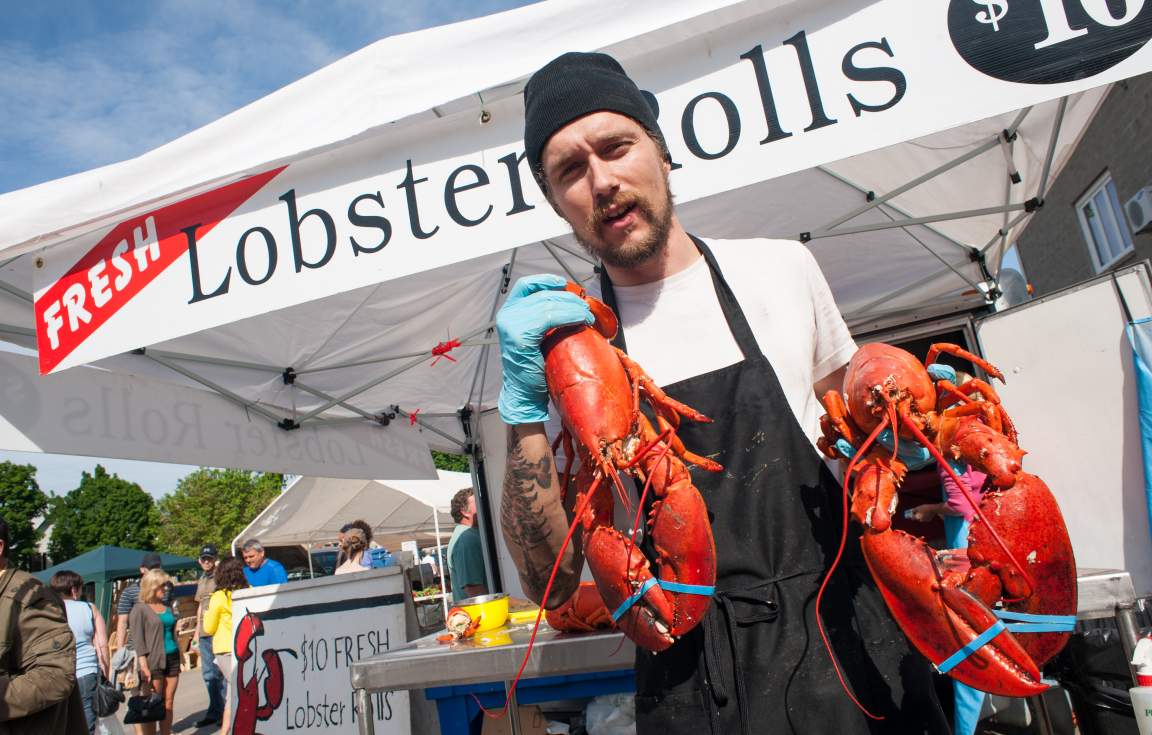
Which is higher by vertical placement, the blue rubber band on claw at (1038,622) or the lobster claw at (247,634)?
the blue rubber band on claw at (1038,622)

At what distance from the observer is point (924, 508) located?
411cm

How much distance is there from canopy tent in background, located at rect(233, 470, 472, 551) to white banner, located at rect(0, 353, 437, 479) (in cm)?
734

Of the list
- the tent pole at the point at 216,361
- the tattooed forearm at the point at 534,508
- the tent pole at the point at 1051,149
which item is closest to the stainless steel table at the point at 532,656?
the tattooed forearm at the point at 534,508

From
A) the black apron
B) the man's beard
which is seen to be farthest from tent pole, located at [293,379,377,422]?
the black apron

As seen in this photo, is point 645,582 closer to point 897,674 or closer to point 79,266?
point 897,674

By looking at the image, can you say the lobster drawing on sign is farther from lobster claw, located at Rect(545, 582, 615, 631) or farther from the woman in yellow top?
lobster claw, located at Rect(545, 582, 615, 631)

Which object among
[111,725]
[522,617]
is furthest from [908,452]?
[111,725]

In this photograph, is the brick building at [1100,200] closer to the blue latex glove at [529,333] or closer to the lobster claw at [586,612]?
the lobster claw at [586,612]

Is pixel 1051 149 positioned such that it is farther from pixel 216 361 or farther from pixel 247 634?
pixel 247 634

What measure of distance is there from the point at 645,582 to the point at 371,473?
6.23 meters

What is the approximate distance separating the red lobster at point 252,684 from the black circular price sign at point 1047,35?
16.6ft

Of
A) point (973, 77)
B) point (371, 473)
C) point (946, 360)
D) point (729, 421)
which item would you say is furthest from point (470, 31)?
point (946, 360)

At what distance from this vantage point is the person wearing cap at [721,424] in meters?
1.25

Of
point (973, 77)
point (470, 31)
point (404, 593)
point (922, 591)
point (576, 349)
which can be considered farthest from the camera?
point (404, 593)
